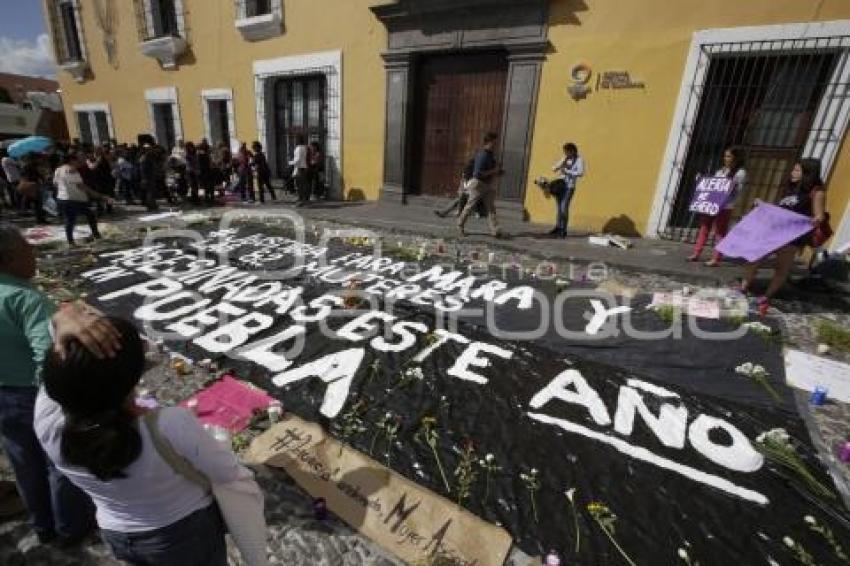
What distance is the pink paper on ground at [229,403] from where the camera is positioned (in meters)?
2.96

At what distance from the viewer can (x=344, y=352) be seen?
3.86m

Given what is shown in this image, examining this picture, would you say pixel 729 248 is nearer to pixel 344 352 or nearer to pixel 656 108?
pixel 656 108

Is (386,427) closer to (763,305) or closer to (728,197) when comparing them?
(763,305)

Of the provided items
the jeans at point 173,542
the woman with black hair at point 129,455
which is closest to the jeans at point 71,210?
the woman with black hair at point 129,455

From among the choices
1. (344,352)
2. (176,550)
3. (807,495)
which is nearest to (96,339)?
(176,550)

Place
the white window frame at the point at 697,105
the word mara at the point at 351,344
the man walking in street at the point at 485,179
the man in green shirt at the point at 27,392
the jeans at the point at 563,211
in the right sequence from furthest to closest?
the jeans at the point at 563,211, the man walking in street at the point at 485,179, the white window frame at the point at 697,105, the word mara at the point at 351,344, the man in green shirt at the point at 27,392

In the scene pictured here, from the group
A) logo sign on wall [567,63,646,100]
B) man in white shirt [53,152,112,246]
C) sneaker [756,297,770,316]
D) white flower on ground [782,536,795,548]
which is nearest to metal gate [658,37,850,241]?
logo sign on wall [567,63,646,100]

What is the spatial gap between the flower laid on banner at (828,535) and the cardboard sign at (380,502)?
5.45 ft

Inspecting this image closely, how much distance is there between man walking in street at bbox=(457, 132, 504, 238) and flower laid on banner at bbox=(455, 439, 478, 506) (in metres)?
5.36

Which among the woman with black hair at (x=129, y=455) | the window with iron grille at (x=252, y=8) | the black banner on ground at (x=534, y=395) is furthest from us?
the window with iron grille at (x=252, y=8)

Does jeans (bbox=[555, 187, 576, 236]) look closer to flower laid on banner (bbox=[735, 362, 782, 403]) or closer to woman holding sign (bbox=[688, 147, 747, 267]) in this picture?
woman holding sign (bbox=[688, 147, 747, 267])

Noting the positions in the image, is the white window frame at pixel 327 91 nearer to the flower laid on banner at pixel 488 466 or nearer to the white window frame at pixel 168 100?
the white window frame at pixel 168 100

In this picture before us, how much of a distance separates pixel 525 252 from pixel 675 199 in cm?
293

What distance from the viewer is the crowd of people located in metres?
9.38
